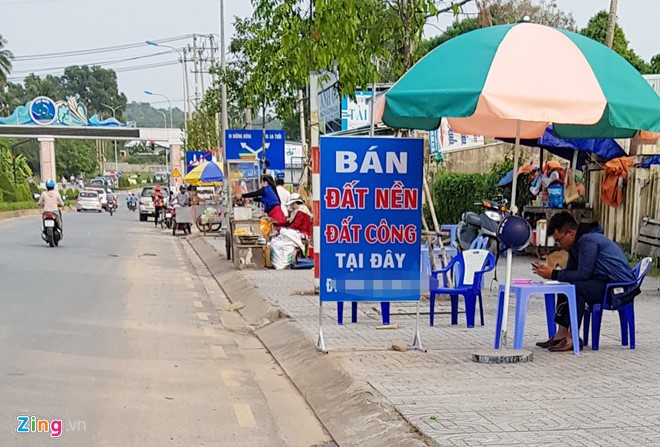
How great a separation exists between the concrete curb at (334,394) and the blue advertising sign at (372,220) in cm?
78

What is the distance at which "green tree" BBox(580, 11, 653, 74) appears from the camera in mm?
30950

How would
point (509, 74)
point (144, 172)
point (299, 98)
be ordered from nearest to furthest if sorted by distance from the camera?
1. point (509, 74)
2. point (299, 98)
3. point (144, 172)

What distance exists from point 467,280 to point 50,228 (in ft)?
46.2

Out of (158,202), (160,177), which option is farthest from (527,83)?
(160,177)

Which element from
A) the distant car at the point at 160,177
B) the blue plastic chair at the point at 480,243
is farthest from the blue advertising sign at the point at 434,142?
the distant car at the point at 160,177

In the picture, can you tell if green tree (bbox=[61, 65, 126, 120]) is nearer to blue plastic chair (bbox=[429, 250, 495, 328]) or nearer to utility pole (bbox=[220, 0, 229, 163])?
utility pole (bbox=[220, 0, 229, 163])

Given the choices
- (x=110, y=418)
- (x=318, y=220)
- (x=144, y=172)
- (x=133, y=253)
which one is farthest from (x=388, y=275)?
(x=144, y=172)

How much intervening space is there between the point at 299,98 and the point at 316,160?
453 inches

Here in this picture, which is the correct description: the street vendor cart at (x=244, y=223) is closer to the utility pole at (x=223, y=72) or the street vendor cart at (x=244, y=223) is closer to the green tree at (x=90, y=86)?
the utility pole at (x=223, y=72)

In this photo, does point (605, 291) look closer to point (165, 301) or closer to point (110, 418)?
point (110, 418)

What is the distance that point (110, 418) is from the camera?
588 cm

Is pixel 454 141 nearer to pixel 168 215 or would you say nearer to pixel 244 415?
pixel 168 215

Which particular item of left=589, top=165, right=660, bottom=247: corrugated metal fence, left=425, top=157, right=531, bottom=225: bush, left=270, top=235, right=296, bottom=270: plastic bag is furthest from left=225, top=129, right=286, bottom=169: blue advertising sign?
left=589, top=165, right=660, bottom=247: corrugated metal fence

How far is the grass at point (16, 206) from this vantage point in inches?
1684
